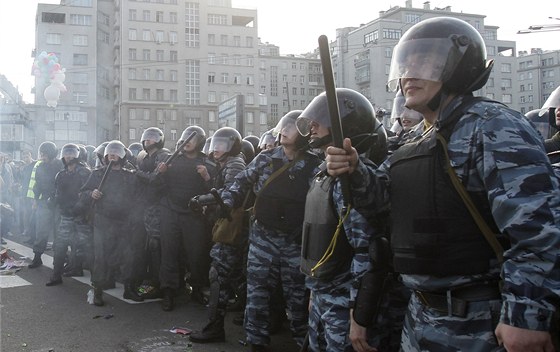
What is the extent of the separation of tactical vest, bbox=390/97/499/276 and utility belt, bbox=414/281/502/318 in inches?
2.8

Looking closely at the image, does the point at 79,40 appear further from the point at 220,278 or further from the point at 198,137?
the point at 220,278

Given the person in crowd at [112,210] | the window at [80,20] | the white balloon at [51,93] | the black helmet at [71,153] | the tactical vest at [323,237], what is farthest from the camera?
the window at [80,20]

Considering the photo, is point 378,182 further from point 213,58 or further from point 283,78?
point 283,78

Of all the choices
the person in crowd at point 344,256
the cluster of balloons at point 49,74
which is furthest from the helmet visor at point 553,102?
the cluster of balloons at point 49,74

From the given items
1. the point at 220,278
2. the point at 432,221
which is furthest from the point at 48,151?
the point at 432,221

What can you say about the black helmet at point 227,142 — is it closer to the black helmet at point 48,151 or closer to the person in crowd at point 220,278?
the person in crowd at point 220,278

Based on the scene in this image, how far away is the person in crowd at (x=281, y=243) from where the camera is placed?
4.44 m

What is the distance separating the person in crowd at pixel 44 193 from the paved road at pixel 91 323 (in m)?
1.52

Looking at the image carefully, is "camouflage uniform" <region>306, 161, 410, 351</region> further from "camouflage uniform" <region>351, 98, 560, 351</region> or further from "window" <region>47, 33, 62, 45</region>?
"window" <region>47, 33, 62, 45</region>

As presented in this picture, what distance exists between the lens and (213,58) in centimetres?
6619

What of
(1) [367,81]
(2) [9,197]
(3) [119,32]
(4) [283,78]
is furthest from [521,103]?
(2) [9,197]

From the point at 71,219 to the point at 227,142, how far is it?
3467 millimetres

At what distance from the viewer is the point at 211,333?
16.9 feet

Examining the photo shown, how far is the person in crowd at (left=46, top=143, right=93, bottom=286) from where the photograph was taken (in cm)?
793
